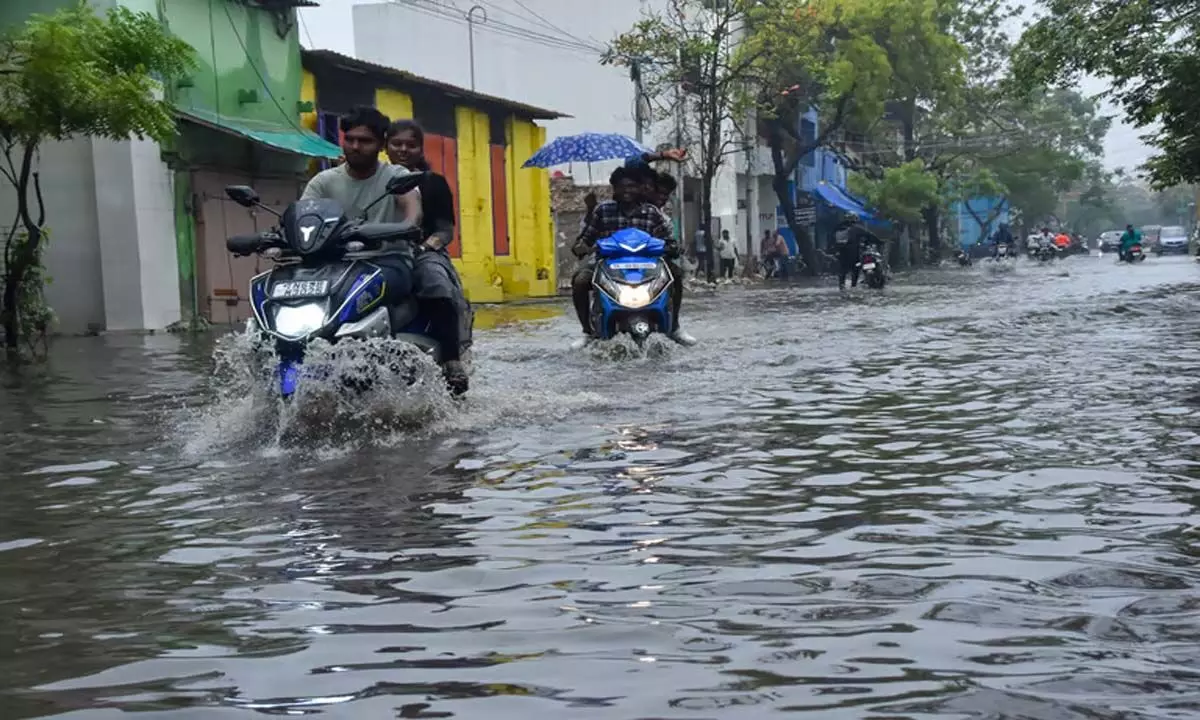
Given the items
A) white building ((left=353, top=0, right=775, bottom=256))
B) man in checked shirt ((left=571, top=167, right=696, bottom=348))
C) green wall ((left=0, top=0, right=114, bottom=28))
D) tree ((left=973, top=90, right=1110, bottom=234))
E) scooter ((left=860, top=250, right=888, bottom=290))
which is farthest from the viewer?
tree ((left=973, top=90, right=1110, bottom=234))

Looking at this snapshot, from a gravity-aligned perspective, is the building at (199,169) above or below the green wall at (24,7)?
below

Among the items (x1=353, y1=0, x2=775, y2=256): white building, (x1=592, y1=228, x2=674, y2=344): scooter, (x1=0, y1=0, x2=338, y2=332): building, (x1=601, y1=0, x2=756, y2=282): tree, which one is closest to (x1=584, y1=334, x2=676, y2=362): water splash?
(x1=592, y1=228, x2=674, y2=344): scooter

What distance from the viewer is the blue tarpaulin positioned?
59750 millimetres

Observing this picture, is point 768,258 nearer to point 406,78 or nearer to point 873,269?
point 873,269

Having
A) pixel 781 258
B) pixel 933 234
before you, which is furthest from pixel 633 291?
pixel 933 234

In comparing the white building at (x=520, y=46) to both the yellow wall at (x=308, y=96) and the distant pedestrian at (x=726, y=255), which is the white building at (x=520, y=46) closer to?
the distant pedestrian at (x=726, y=255)

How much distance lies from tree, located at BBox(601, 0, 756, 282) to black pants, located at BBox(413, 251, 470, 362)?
29.4 m

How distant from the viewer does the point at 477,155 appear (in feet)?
103

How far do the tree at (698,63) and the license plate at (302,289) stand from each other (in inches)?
1197

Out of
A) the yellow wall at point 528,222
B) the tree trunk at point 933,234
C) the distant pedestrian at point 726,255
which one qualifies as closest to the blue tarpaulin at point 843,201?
the tree trunk at point 933,234

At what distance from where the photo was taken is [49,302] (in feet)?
64.8

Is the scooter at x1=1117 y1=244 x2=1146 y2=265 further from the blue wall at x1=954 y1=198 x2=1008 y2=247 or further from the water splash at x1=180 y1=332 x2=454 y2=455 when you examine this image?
the water splash at x1=180 y1=332 x2=454 y2=455

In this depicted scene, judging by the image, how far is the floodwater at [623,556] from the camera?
3.20 m

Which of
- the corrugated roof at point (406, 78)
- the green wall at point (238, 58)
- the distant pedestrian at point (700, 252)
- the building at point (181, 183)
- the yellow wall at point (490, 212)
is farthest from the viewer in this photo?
the distant pedestrian at point (700, 252)
